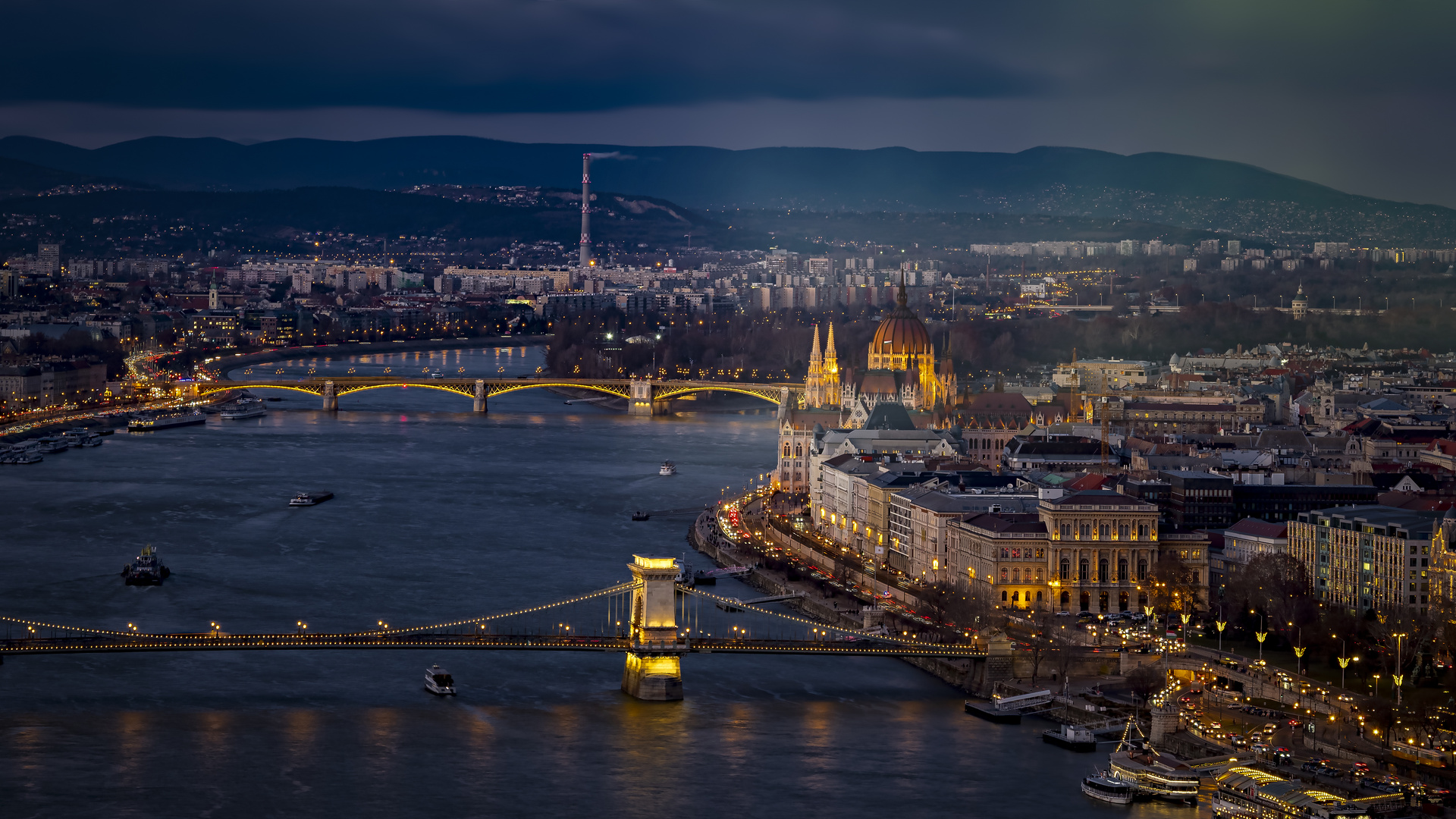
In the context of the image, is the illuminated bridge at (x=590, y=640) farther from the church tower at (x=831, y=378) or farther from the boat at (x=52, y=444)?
the church tower at (x=831, y=378)

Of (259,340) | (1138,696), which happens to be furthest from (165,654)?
(259,340)

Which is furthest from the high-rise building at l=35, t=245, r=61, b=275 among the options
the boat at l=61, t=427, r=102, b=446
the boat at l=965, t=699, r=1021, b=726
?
the boat at l=965, t=699, r=1021, b=726

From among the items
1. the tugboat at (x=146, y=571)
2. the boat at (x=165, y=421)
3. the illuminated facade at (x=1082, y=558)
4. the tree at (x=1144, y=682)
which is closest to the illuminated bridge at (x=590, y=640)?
the tree at (x=1144, y=682)

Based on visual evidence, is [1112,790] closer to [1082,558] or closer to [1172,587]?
[1172,587]

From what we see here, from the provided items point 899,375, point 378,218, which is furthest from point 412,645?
point 378,218

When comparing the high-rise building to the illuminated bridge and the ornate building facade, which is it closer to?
the ornate building facade
